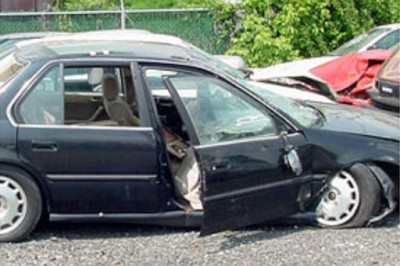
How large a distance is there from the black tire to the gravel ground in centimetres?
7

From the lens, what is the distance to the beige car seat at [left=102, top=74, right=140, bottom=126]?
5773 mm

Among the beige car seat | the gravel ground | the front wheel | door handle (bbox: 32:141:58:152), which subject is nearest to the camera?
the gravel ground

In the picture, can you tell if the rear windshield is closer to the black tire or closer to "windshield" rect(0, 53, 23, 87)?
"windshield" rect(0, 53, 23, 87)

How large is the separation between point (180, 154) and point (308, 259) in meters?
1.34

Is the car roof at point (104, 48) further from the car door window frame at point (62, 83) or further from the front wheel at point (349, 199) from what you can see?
the front wheel at point (349, 199)

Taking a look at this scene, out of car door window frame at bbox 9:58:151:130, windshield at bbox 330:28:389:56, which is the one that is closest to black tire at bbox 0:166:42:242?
car door window frame at bbox 9:58:151:130

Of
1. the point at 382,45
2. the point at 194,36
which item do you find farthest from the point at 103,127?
the point at 194,36

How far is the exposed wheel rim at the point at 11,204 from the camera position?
5578mm

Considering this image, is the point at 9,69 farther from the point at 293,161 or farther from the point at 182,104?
the point at 293,161

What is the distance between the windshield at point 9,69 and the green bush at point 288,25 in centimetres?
813

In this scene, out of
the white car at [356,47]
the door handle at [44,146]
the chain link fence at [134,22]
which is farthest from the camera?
the chain link fence at [134,22]

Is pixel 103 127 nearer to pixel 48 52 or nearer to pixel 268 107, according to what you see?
pixel 48 52

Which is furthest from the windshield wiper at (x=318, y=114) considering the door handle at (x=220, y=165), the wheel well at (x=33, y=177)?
the wheel well at (x=33, y=177)

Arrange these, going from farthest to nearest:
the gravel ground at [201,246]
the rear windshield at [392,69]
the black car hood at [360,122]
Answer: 1. the rear windshield at [392,69]
2. the black car hood at [360,122]
3. the gravel ground at [201,246]
